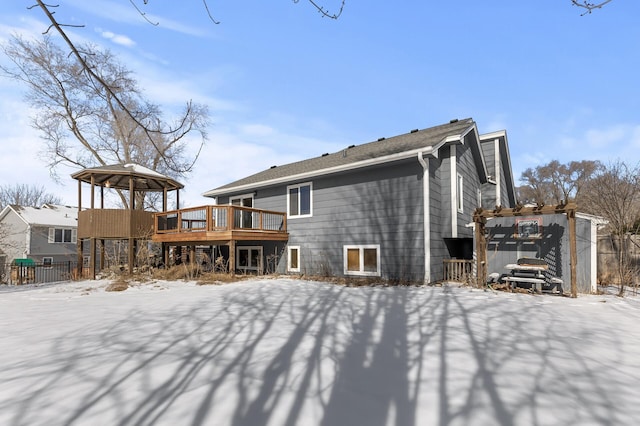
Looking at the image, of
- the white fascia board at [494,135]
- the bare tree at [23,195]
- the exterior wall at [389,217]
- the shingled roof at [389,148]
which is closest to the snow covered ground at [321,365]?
the exterior wall at [389,217]

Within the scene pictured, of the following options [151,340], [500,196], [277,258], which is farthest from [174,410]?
[500,196]

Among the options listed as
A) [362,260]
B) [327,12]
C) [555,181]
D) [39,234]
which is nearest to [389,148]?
[362,260]

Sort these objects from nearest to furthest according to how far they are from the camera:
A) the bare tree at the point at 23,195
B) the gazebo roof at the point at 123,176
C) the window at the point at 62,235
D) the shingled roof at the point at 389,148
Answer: the shingled roof at the point at 389,148 → the gazebo roof at the point at 123,176 → the window at the point at 62,235 → the bare tree at the point at 23,195

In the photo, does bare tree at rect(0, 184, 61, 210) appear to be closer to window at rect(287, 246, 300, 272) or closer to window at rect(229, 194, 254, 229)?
window at rect(229, 194, 254, 229)

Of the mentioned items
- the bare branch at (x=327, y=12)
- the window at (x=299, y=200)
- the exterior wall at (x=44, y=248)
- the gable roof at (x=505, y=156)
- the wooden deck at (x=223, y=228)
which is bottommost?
the exterior wall at (x=44, y=248)

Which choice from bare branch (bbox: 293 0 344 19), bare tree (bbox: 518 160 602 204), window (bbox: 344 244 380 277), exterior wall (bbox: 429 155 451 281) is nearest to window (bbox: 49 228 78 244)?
window (bbox: 344 244 380 277)

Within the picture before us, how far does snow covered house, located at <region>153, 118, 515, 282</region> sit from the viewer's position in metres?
10.6

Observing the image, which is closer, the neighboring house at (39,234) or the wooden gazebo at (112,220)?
the wooden gazebo at (112,220)

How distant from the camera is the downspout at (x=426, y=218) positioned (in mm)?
10109

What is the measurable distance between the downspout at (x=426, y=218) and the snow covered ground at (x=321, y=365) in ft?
10.1

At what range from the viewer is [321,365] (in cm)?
368

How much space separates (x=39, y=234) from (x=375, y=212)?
1261 inches

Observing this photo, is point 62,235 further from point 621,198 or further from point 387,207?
point 621,198

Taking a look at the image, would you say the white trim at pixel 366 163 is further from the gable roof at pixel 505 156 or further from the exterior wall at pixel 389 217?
the gable roof at pixel 505 156
